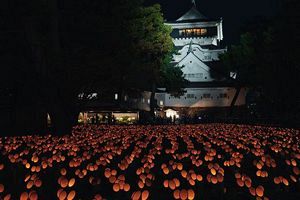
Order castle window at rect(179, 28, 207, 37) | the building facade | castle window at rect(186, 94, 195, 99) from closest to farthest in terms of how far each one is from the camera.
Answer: the building facade, castle window at rect(186, 94, 195, 99), castle window at rect(179, 28, 207, 37)

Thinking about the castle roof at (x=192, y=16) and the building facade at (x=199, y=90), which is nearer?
the building facade at (x=199, y=90)

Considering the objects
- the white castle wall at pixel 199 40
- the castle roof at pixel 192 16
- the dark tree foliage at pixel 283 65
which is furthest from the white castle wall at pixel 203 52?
the dark tree foliage at pixel 283 65

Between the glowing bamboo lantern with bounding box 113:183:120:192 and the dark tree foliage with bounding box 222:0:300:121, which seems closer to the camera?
the glowing bamboo lantern with bounding box 113:183:120:192

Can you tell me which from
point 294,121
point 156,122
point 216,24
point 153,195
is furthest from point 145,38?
point 216,24

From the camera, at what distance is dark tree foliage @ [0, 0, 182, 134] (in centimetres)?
1669

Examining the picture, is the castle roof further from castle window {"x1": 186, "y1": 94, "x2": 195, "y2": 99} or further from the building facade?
castle window {"x1": 186, "y1": 94, "x2": 195, "y2": 99}

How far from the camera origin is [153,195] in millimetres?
6121

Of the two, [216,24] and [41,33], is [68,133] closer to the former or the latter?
[41,33]

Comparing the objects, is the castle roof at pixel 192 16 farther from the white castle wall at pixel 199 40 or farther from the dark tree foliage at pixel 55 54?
the dark tree foliage at pixel 55 54

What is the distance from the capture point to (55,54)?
55.2ft

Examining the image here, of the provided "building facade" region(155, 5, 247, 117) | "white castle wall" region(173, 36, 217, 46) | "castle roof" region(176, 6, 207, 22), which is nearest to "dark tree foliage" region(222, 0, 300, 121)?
"building facade" region(155, 5, 247, 117)

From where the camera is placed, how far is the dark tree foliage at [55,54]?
16.7 meters

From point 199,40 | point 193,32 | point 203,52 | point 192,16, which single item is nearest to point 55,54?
point 203,52

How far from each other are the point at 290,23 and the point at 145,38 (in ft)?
41.8
